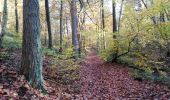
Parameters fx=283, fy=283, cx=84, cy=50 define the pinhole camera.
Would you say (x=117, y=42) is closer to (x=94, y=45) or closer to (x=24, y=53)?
(x=24, y=53)

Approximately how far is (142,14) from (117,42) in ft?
9.13

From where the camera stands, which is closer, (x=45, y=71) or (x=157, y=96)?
(x=157, y=96)

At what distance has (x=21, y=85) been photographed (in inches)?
313

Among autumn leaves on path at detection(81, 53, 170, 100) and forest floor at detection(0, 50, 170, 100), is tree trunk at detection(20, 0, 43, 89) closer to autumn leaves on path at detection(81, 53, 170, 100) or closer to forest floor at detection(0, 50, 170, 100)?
forest floor at detection(0, 50, 170, 100)

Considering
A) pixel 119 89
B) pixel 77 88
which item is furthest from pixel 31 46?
pixel 119 89

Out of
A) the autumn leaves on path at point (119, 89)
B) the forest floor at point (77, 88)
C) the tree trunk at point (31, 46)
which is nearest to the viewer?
the forest floor at point (77, 88)

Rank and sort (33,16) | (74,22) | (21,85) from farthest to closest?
(74,22) < (33,16) < (21,85)

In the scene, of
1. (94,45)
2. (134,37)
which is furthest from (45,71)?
(94,45)

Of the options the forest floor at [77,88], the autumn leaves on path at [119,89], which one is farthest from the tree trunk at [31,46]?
the autumn leaves on path at [119,89]

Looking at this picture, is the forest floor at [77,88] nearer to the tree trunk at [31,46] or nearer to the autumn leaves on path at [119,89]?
the autumn leaves on path at [119,89]

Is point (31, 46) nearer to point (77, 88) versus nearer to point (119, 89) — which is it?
point (77, 88)

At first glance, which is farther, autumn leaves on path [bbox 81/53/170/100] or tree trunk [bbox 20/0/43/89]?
autumn leaves on path [bbox 81/53/170/100]

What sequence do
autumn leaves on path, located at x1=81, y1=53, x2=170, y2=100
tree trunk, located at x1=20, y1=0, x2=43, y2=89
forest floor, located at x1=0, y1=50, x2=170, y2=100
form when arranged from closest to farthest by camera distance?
forest floor, located at x1=0, y1=50, x2=170, y2=100
tree trunk, located at x1=20, y1=0, x2=43, y2=89
autumn leaves on path, located at x1=81, y1=53, x2=170, y2=100

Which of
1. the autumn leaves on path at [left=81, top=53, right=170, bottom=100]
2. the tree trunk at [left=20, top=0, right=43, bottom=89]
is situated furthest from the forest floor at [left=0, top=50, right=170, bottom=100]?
the tree trunk at [left=20, top=0, right=43, bottom=89]
